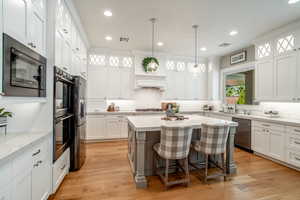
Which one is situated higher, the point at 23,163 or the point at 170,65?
the point at 170,65

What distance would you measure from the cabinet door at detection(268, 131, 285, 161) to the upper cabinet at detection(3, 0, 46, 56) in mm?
4521

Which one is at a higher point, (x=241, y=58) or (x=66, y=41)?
(x=241, y=58)

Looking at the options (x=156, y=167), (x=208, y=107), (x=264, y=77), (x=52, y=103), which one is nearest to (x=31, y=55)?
(x=52, y=103)

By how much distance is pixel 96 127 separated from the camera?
466 cm

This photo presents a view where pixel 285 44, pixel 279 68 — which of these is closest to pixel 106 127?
pixel 279 68

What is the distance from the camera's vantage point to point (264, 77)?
3.77 meters

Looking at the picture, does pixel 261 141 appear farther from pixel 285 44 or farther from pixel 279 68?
pixel 285 44

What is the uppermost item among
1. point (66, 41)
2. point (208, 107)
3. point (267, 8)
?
point (267, 8)

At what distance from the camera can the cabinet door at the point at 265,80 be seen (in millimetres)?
3607

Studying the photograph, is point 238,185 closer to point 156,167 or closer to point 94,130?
point 156,167

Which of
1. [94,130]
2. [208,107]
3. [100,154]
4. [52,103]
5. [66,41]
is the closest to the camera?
[52,103]

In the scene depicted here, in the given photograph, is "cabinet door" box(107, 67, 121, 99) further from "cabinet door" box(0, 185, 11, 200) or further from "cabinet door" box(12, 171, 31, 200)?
"cabinet door" box(0, 185, 11, 200)

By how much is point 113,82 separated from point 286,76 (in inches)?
180

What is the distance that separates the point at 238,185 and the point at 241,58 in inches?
153
